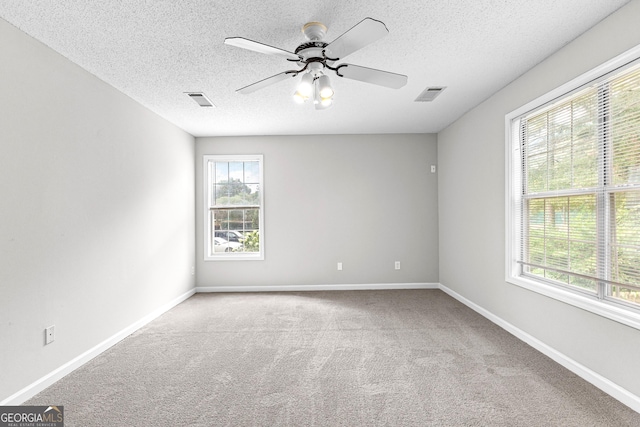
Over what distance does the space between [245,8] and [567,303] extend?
127 inches

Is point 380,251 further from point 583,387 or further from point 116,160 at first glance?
point 116,160

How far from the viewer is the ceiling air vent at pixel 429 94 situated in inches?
138

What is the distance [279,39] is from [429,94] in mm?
1974

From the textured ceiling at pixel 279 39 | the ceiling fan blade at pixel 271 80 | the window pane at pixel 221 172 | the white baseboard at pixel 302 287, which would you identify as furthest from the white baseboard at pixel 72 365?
the ceiling fan blade at pixel 271 80

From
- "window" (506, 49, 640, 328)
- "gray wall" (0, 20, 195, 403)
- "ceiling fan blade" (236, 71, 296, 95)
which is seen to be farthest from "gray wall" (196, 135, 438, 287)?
"ceiling fan blade" (236, 71, 296, 95)

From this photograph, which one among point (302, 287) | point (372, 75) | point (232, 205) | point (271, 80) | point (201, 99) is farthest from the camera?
point (232, 205)

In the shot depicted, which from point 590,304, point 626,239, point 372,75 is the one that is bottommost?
point 590,304

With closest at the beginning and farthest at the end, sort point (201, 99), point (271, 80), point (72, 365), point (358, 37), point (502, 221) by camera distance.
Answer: point (358, 37) → point (271, 80) → point (72, 365) → point (502, 221) → point (201, 99)

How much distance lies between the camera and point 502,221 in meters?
3.54

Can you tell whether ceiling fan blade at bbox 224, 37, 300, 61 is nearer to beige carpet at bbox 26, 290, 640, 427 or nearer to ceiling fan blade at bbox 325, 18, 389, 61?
ceiling fan blade at bbox 325, 18, 389, 61

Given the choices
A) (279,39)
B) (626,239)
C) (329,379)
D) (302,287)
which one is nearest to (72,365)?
(329,379)

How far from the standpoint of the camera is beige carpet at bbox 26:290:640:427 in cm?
200

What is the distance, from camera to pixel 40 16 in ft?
6.93

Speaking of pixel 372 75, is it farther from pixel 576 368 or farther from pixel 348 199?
pixel 348 199
